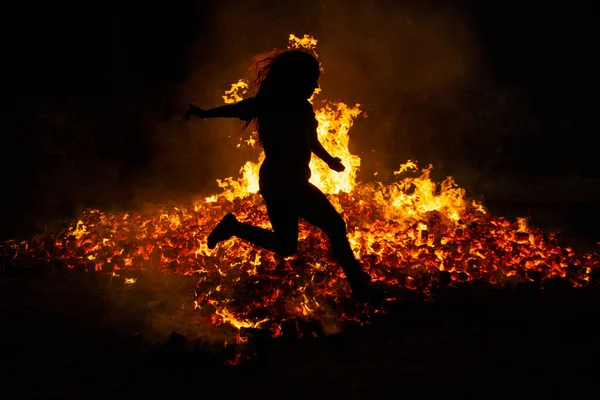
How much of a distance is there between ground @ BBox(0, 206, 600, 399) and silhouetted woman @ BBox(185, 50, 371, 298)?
861 mm

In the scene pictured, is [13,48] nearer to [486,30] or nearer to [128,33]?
[128,33]

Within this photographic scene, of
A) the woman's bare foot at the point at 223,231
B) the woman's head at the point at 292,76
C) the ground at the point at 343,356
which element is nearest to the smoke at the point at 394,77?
the woman's bare foot at the point at 223,231

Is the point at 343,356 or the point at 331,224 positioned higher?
the point at 331,224

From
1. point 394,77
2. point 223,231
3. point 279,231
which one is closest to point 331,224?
point 279,231

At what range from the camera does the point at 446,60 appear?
11.7m

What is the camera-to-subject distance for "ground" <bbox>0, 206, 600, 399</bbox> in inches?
133

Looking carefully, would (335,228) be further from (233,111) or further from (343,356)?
(233,111)

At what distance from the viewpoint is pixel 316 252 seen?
6137mm

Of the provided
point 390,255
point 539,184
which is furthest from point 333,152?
point 539,184

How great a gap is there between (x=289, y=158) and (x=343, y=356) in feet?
6.13

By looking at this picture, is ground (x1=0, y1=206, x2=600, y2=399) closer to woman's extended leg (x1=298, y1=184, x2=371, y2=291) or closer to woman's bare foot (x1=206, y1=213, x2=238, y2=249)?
woman's extended leg (x1=298, y1=184, x2=371, y2=291)

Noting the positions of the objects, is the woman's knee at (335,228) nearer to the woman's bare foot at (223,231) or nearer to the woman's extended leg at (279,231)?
the woman's extended leg at (279,231)

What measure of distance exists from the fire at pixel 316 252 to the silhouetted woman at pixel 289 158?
775mm

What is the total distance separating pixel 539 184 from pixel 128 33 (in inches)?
417
